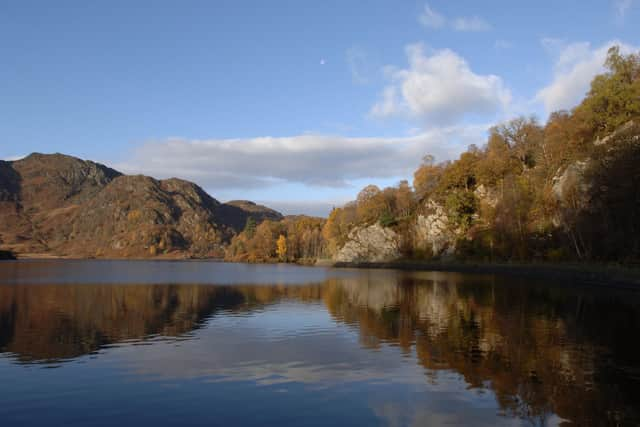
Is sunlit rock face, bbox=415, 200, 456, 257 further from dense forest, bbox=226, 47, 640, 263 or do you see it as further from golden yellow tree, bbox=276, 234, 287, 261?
golden yellow tree, bbox=276, 234, 287, 261

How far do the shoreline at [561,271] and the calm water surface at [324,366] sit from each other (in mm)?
12664

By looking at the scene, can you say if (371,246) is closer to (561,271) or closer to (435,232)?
(435,232)

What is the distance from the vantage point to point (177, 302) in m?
41.0

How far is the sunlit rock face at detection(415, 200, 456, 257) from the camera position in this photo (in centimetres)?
11488

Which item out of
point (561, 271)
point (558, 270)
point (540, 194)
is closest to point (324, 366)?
point (561, 271)

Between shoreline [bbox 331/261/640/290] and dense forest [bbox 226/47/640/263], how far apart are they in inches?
135

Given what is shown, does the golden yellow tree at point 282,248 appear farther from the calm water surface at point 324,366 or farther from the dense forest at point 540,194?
the calm water surface at point 324,366

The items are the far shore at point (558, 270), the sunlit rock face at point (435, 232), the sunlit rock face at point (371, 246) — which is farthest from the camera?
the sunlit rock face at point (371, 246)

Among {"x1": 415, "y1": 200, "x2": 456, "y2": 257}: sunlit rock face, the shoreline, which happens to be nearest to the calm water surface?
the shoreline

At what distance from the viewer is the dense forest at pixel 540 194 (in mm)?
52594

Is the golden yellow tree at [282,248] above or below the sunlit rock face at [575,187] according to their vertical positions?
below

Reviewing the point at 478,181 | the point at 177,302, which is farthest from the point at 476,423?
the point at 478,181

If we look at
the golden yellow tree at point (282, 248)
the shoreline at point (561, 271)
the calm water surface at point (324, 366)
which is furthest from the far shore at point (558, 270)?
the golden yellow tree at point (282, 248)

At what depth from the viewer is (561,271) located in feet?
198
